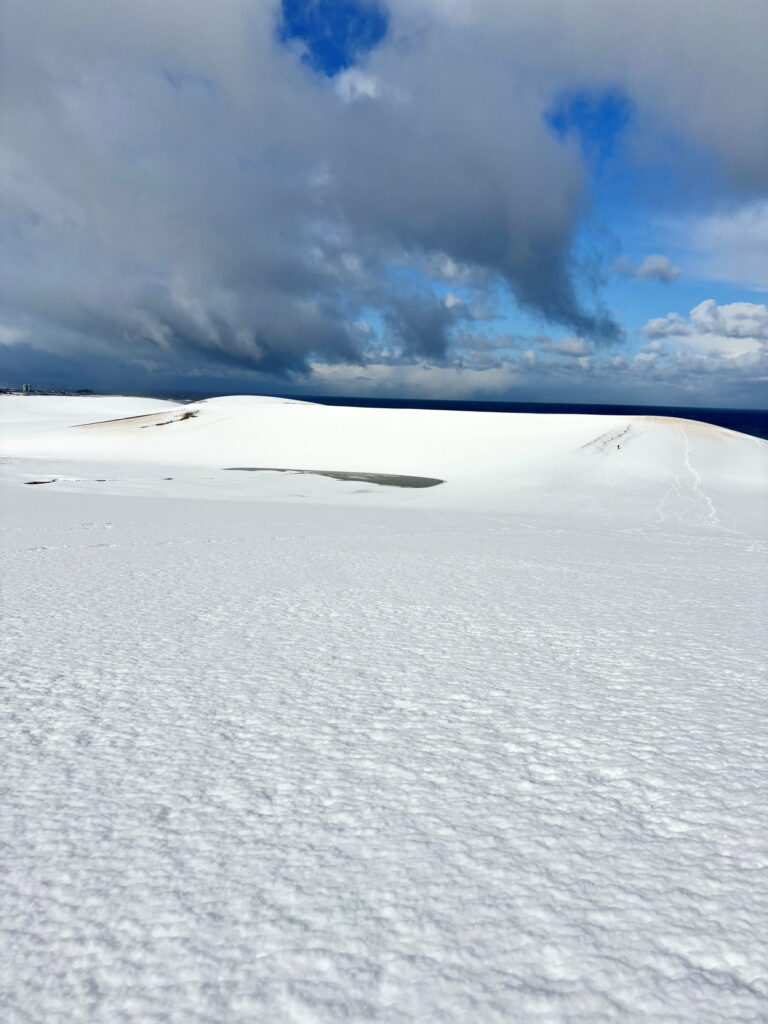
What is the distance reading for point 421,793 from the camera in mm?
3455

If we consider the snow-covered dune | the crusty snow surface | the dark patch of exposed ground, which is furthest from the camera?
the dark patch of exposed ground

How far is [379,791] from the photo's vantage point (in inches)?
137

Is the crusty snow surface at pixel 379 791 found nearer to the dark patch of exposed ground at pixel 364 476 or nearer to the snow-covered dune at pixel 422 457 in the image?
the snow-covered dune at pixel 422 457

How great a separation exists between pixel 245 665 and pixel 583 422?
1271 inches

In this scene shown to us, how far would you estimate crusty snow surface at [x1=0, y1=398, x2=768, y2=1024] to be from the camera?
2.38 metres

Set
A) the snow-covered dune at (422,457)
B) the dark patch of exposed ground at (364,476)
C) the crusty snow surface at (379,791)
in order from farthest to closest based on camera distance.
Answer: the dark patch of exposed ground at (364,476) → the snow-covered dune at (422,457) → the crusty snow surface at (379,791)

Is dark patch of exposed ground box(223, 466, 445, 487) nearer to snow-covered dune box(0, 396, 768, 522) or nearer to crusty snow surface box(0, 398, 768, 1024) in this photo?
snow-covered dune box(0, 396, 768, 522)

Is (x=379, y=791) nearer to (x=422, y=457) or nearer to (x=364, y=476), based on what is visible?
(x=364, y=476)

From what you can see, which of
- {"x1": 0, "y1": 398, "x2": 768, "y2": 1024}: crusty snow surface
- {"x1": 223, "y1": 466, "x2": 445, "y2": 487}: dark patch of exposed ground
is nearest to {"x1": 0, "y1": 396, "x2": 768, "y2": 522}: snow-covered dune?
{"x1": 223, "y1": 466, "x2": 445, "y2": 487}: dark patch of exposed ground

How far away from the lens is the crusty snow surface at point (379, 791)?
238 cm

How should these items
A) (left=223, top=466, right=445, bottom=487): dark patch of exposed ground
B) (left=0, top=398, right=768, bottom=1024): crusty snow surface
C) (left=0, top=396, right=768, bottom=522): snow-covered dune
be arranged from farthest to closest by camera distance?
1. (left=223, top=466, right=445, bottom=487): dark patch of exposed ground
2. (left=0, top=396, right=768, bottom=522): snow-covered dune
3. (left=0, top=398, right=768, bottom=1024): crusty snow surface

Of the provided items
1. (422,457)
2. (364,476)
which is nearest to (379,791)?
(364,476)

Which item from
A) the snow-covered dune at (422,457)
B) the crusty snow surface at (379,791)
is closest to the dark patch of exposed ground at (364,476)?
the snow-covered dune at (422,457)

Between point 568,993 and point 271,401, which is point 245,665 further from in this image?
point 271,401
